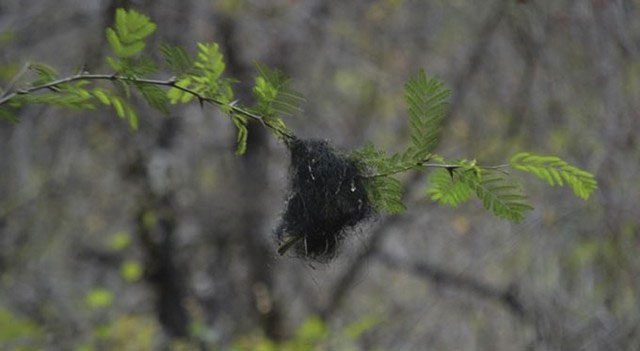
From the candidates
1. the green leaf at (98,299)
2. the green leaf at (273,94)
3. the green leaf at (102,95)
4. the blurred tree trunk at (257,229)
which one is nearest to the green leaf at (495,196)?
the green leaf at (273,94)

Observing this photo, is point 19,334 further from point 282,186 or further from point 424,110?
point 424,110

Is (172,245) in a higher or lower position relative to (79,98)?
lower

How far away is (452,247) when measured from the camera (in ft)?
26.2

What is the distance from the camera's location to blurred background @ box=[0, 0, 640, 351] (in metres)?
4.99

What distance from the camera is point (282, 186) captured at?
195 inches

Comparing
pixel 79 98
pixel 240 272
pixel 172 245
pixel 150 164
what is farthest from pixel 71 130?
pixel 79 98

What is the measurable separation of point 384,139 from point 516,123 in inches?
67.0

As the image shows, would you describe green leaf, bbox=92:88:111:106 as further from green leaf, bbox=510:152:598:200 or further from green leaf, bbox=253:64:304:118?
green leaf, bbox=510:152:598:200

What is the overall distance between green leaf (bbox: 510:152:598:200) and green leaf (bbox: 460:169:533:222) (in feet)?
0.16

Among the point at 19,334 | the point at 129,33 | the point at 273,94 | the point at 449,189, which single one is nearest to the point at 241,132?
the point at 273,94

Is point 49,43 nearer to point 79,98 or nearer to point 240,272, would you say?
point 240,272

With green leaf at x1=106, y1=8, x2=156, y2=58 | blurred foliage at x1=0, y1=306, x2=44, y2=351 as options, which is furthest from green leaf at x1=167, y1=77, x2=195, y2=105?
blurred foliage at x1=0, y1=306, x2=44, y2=351

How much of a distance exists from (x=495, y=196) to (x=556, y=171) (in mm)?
129

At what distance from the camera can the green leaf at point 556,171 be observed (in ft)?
5.82
